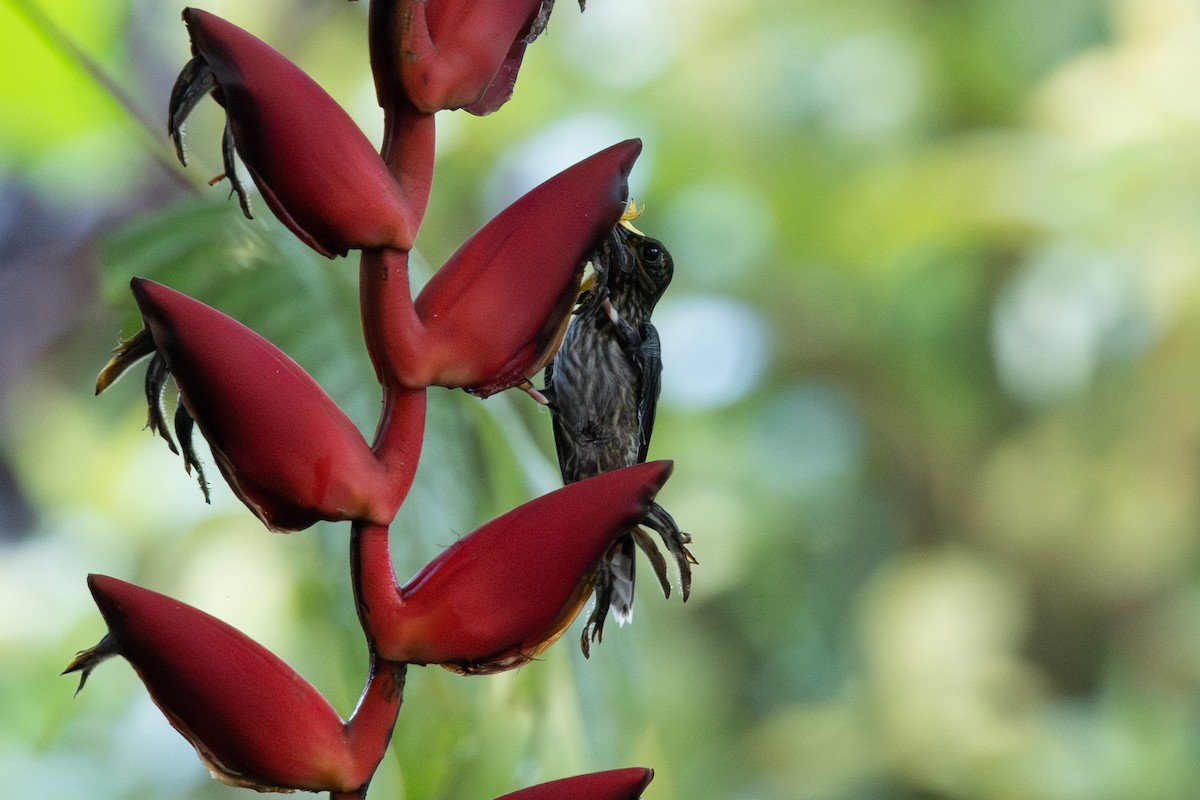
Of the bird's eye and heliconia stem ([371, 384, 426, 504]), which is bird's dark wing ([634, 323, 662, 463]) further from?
heliconia stem ([371, 384, 426, 504])

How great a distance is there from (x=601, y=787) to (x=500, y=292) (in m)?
0.12

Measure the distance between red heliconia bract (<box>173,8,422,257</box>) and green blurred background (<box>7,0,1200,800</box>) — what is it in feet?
4.45

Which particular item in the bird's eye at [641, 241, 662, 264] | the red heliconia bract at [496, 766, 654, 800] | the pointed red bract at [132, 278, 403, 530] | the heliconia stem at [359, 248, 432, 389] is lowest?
the red heliconia bract at [496, 766, 654, 800]

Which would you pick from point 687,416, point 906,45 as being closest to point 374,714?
point 687,416

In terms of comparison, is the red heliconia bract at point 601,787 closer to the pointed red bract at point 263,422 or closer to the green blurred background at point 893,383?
the pointed red bract at point 263,422

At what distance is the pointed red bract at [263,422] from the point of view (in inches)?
9.9

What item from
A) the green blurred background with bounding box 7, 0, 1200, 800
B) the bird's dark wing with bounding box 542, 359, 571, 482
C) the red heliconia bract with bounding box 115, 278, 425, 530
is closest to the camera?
the red heliconia bract with bounding box 115, 278, 425, 530

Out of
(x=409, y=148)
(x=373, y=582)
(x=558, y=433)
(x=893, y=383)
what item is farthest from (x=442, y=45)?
(x=893, y=383)

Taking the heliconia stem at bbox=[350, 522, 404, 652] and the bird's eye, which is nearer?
the heliconia stem at bbox=[350, 522, 404, 652]

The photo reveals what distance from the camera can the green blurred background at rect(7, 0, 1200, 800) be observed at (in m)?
1.97

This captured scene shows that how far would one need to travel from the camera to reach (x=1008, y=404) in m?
2.21

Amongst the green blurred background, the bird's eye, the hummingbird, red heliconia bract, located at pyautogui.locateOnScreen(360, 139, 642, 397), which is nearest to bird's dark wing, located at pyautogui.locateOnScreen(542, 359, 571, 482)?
the hummingbird

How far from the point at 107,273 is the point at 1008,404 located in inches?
76.4

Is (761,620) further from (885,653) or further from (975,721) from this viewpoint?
(975,721)
